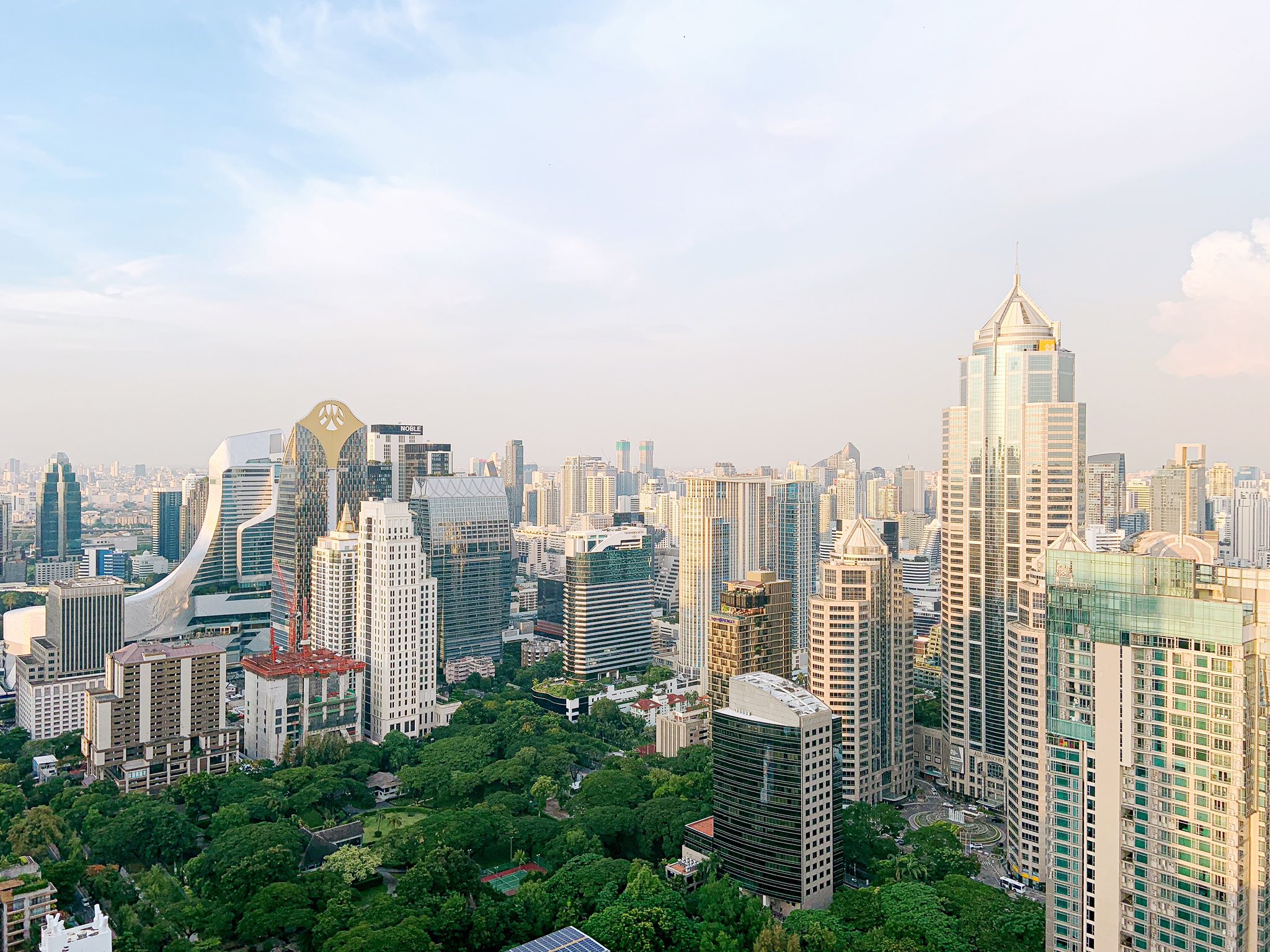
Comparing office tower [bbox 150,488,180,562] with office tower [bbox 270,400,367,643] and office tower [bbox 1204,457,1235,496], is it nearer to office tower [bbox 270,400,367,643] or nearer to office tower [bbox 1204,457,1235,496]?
office tower [bbox 270,400,367,643]

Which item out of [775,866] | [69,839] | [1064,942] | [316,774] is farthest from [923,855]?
[69,839]

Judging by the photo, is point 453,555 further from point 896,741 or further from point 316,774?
point 896,741

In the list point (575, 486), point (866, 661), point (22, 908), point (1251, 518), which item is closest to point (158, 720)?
point (22, 908)

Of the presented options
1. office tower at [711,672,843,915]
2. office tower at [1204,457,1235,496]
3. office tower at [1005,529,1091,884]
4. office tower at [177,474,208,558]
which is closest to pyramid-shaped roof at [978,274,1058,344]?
office tower at [1005,529,1091,884]

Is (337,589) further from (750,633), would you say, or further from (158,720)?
(750,633)

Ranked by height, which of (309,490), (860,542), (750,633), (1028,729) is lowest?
(1028,729)

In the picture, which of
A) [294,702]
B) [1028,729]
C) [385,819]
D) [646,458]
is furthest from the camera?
[646,458]

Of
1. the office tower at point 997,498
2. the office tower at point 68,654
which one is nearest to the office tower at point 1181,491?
the office tower at point 997,498
